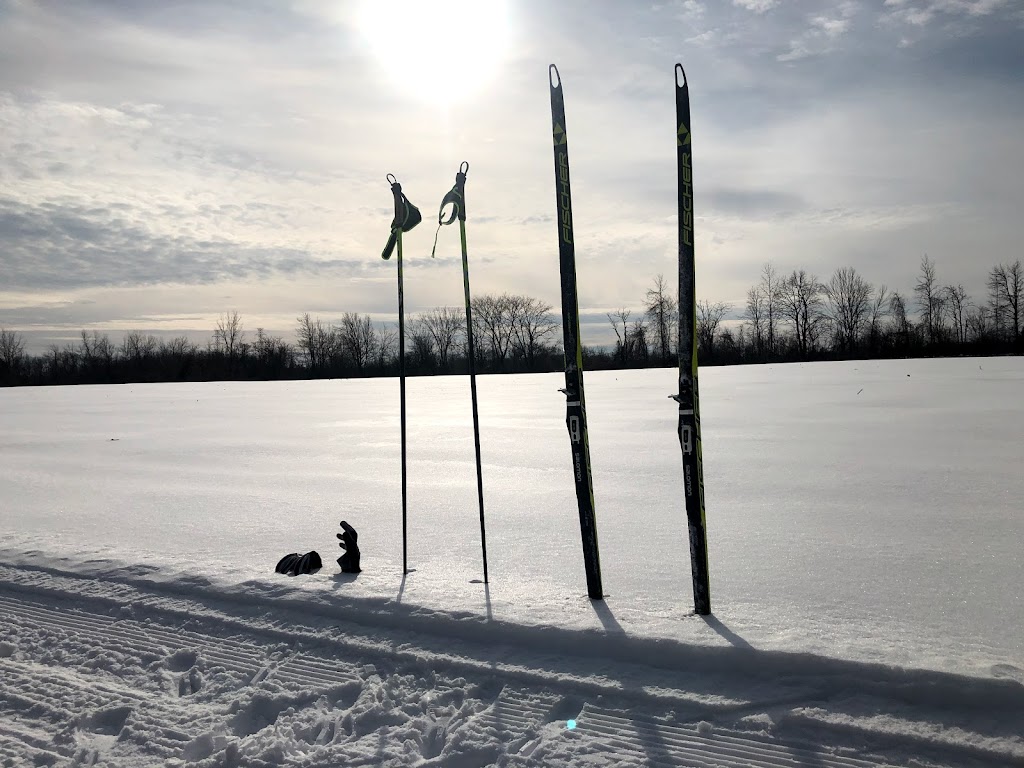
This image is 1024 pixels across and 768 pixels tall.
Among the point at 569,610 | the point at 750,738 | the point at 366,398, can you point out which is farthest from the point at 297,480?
the point at 366,398

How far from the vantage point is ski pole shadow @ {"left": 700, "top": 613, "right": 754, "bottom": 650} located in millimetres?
2478

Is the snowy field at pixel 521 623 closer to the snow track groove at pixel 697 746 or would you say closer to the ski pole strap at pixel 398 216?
the snow track groove at pixel 697 746

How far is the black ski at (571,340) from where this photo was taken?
290 cm

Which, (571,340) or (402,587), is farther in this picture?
(402,587)

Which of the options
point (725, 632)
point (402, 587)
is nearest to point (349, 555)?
point (402, 587)

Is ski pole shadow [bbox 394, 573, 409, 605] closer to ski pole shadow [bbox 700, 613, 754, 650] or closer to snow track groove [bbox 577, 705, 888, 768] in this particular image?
snow track groove [bbox 577, 705, 888, 768]

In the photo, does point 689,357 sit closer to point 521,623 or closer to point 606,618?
point 606,618

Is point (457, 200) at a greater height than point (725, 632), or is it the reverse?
point (457, 200)

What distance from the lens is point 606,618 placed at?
9.16 feet

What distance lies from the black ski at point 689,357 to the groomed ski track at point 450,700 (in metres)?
0.43

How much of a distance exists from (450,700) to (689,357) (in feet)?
4.93

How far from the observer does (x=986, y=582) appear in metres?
3.26

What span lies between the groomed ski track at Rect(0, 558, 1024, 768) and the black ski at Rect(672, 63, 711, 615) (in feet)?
1.42

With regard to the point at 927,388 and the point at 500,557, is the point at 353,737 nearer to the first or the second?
the point at 500,557
